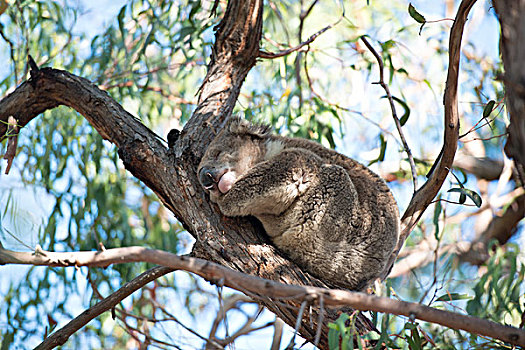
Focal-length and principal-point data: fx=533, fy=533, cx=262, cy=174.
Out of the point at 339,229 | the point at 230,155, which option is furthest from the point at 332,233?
Answer: the point at 230,155

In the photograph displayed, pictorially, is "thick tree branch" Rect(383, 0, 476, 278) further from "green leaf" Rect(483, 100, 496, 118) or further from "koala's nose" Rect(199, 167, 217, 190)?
"koala's nose" Rect(199, 167, 217, 190)

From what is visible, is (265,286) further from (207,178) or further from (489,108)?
(489,108)

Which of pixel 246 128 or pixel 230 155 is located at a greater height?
pixel 246 128

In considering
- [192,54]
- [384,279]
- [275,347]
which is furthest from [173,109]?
[384,279]

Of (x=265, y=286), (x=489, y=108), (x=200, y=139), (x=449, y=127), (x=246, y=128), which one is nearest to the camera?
(x=265, y=286)

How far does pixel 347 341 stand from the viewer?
2.08 meters

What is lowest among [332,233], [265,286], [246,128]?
[265,286]

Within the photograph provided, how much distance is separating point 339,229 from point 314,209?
200mm

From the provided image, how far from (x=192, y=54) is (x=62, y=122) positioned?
148 centimetres

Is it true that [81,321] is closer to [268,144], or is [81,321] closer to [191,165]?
[191,165]

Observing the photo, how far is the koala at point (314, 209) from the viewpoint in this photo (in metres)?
3.07

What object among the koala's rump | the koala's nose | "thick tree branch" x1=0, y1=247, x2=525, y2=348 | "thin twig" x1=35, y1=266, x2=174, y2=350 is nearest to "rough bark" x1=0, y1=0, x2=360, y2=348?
the koala's nose

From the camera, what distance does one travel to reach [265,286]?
168 centimetres

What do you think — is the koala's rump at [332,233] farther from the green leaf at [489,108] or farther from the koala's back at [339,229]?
the green leaf at [489,108]
